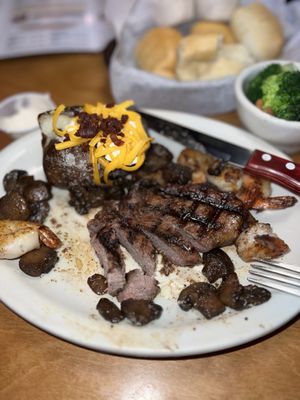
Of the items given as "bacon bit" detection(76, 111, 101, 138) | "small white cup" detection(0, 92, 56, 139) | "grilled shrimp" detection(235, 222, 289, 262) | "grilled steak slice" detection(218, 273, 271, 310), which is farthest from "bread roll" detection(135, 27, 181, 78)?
"grilled steak slice" detection(218, 273, 271, 310)

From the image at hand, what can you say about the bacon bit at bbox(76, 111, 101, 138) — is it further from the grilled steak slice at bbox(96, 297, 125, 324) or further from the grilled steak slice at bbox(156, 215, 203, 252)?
the grilled steak slice at bbox(96, 297, 125, 324)

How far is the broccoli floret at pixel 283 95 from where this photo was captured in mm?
2727

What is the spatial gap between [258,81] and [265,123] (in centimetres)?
34

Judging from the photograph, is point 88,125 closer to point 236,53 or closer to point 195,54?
point 195,54

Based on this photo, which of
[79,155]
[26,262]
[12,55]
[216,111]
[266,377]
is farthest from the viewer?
[12,55]

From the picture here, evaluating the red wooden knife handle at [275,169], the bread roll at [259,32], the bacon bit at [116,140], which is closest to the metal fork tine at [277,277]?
the red wooden knife handle at [275,169]

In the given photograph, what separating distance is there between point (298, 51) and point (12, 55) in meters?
2.46

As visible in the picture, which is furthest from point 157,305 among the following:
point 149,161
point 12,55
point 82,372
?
point 12,55

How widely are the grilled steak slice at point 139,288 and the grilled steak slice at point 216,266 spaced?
0.26m

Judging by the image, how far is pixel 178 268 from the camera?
226 centimetres

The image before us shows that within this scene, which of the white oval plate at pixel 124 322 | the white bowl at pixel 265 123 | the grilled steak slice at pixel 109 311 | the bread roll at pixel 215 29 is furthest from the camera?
the bread roll at pixel 215 29

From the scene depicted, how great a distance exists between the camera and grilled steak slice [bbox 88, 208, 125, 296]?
6.92ft

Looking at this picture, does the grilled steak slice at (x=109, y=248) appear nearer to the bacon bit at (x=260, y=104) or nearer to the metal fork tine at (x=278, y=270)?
the metal fork tine at (x=278, y=270)

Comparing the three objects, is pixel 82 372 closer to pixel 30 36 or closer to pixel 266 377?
pixel 266 377
